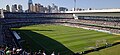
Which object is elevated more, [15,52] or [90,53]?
[15,52]

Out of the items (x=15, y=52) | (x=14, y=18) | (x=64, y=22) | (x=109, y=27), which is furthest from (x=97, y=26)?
(x=15, y=52)

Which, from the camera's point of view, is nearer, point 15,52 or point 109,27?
point 15,52

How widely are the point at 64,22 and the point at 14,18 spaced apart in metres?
28.7

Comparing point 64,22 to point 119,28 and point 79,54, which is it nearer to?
point 119,28

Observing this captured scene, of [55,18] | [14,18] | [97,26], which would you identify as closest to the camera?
[97,26]

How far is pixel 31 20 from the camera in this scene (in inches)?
4857

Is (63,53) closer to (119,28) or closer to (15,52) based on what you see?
(15,52)

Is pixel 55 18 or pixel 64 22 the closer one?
pixel 64 22

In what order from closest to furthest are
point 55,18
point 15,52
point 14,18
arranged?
point 15,52, point 14,18, point 55,18

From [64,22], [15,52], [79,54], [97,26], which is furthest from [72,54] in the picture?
[64,22]

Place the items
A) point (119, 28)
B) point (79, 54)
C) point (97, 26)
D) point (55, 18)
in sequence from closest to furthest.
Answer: point (79, 54) → point (119, 28) → point (97, 26) → point (55, 18)

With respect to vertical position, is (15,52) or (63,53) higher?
(15,52)

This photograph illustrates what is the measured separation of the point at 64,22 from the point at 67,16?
1467 cm

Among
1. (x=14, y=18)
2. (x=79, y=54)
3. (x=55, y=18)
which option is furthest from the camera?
(x=55, y=18)
